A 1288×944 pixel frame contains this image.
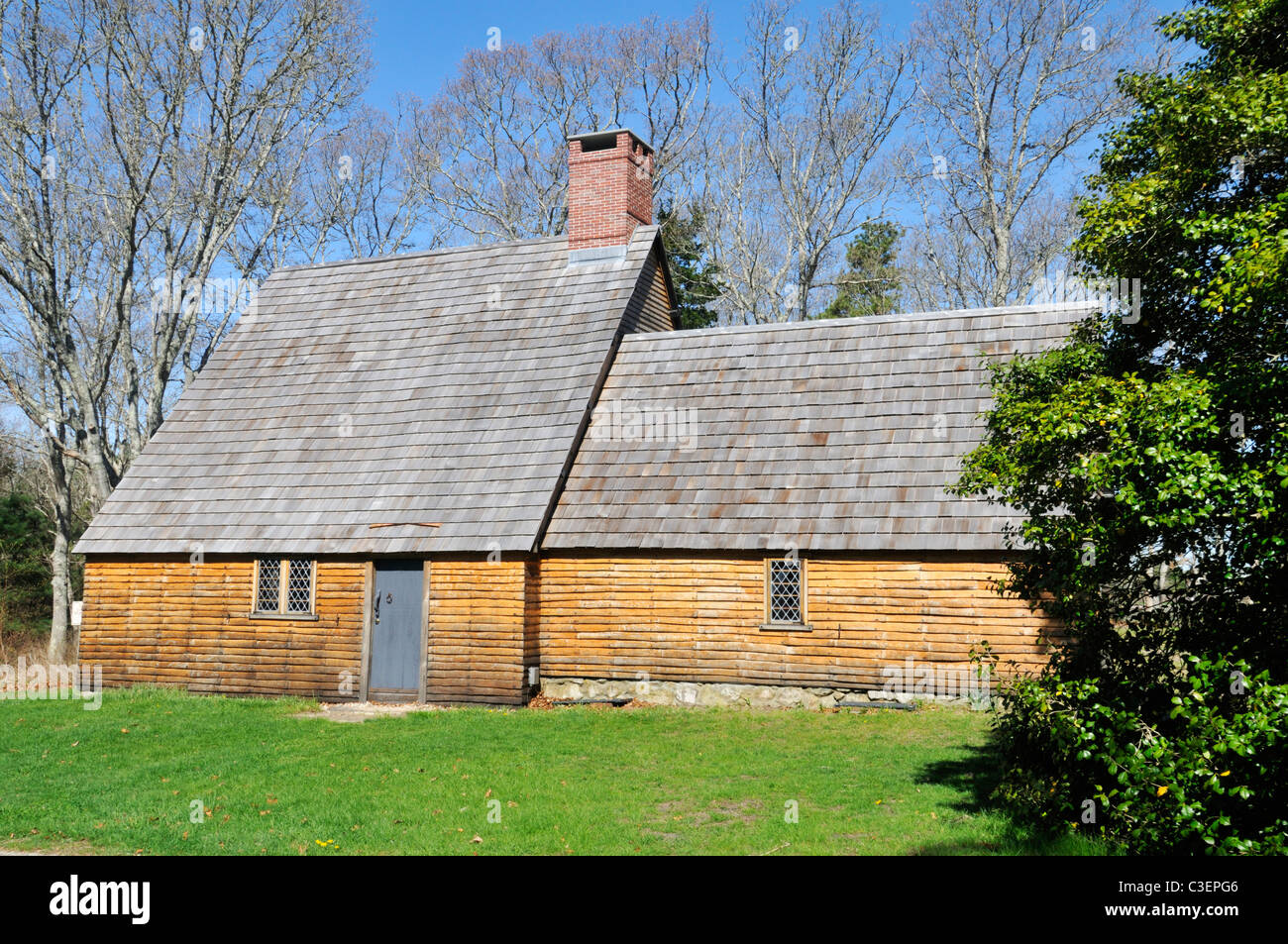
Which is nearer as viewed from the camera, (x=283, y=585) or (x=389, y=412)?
(x=283, y=585)

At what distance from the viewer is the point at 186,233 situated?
85.4ft

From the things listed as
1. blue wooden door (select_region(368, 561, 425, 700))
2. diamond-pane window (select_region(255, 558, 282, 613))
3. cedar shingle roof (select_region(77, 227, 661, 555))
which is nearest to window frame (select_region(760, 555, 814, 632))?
cedar shingle roof (select_region(77, 227, 661, 555))

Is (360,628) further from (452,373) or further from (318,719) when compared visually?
(452,373)

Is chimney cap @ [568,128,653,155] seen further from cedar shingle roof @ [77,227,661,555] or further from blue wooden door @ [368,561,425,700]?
blue wooden door @ [368,561,425,700]

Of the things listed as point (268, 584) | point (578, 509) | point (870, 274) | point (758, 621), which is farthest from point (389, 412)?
point (870, 274)

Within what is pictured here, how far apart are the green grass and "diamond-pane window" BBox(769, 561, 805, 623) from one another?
1545 mm

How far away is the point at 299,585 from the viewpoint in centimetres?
1736

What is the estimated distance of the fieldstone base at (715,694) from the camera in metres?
15.0

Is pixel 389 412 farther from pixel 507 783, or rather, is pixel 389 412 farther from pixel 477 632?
pixel 507 783

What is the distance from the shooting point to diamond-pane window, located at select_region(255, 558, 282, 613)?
17516mm

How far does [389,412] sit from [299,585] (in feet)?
11.9

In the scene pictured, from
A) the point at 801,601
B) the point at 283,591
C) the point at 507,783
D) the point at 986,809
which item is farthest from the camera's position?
the point at 283,591

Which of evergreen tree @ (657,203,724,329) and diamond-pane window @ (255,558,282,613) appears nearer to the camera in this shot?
diamond-pane window @ (255,558,282,613)
